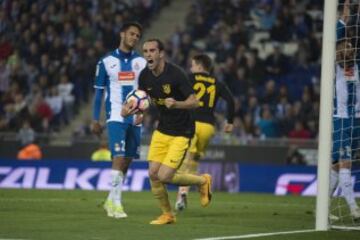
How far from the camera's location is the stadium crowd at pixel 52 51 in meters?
28.6

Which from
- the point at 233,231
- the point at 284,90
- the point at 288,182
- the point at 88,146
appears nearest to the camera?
the point at 233,231

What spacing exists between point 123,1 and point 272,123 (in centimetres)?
894

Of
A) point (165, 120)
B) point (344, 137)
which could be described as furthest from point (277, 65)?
point (165, 120)

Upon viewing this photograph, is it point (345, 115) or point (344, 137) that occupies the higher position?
point (345, 115)

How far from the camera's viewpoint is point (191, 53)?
95.1 ft

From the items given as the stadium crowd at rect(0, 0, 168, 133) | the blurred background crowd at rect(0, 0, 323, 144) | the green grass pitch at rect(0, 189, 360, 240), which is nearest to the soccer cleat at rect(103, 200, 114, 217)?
the green grass pitch at rect(0, 189, 360, 240)

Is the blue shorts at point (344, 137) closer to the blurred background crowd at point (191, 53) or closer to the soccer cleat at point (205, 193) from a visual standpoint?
the soccer cleat at point (205, 193)

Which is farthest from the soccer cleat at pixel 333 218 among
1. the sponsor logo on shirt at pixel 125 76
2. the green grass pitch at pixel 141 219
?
the sponsor logo on shirt at pixel 125 76

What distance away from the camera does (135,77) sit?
46.4 ft

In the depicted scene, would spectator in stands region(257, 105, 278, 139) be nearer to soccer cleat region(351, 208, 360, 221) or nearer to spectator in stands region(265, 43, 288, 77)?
spectator in stands region(265, 43, 288, 77)

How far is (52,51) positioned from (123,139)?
56.8ft

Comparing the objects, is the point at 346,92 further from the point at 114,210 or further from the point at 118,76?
the point at 114,210

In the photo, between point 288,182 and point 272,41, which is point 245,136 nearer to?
point 288,182

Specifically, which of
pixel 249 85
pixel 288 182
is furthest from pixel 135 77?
pixel 249 85
